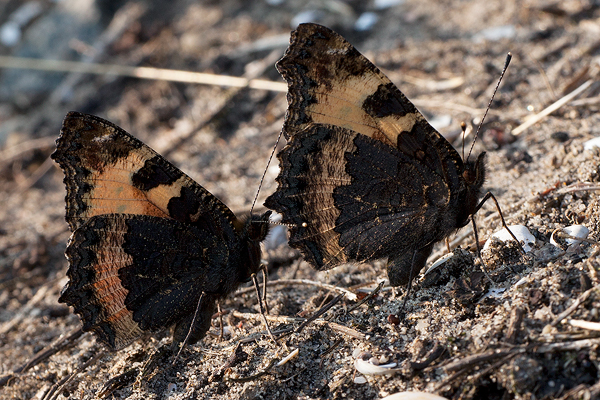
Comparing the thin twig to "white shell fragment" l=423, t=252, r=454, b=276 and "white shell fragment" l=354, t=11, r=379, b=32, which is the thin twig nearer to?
"white shell fragment" l=423, t=252, r=454, b=276

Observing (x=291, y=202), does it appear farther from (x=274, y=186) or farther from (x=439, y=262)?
(x=274, y=186)

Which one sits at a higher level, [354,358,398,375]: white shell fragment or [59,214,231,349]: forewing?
[59,214,231,349]: forewing

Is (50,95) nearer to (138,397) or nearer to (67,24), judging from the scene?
(67,24)

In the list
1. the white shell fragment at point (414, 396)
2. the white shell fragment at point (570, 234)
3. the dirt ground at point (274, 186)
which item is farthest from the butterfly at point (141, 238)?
the white shell fragment at point (570, 234)

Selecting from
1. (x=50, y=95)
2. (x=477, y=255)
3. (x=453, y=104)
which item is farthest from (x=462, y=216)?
(x=50, y=95)

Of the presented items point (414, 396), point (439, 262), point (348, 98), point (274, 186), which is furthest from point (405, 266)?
point (274, 186)

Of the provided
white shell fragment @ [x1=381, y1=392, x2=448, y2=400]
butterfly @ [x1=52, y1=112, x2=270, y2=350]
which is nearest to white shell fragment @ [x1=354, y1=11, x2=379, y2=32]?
butterfly @ [x1=52, y1=112, x2=270, y2=350]

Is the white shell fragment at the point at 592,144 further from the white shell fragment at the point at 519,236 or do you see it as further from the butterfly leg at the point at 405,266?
the butterfly leg at the point at 405,266
